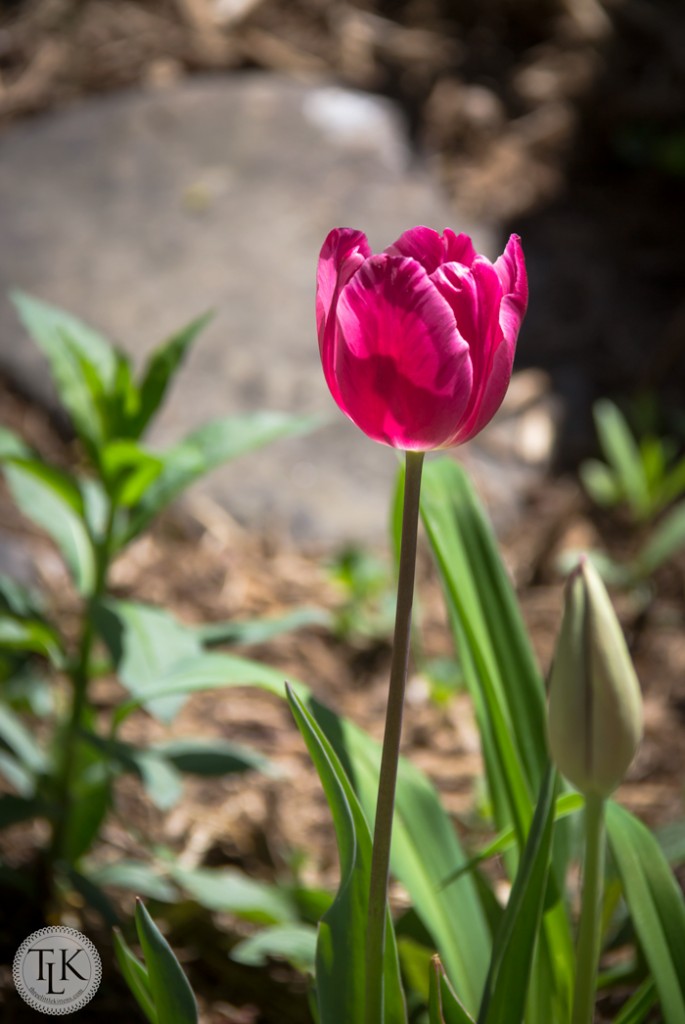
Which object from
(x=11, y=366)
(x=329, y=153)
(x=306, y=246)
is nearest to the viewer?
(x=11, y=366)

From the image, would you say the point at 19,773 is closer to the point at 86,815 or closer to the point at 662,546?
the point at 86,815

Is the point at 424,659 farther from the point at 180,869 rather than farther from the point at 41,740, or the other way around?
the point at 180,869

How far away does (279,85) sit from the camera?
142 inches

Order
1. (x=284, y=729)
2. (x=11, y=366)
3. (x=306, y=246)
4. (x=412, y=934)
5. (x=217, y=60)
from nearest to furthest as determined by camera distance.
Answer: (x=412, y=934) → (x=284, y=729) → (x=11, y=366) → (x=306, y=246) → (x=217, y=60)

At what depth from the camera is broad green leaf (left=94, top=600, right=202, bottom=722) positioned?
1.21m

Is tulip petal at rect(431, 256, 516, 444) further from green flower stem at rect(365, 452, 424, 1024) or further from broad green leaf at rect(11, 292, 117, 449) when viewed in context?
broad green leaf at rect(11, 292, 117, 449)

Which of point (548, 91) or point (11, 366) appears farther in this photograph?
point (548, 91)

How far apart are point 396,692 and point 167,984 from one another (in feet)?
0.96

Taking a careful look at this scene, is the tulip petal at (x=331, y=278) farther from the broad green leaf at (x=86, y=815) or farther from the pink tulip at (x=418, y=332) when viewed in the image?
the broad green leaf at (x=86, y=815)

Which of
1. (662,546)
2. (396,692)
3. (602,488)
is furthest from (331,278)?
(602,488)

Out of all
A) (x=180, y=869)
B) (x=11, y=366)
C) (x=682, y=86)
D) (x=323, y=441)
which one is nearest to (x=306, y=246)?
(x=323, y=441)

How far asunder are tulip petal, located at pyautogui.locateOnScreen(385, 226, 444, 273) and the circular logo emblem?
0.70 m

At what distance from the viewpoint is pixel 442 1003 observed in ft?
2.86

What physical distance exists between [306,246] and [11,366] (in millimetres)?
891
